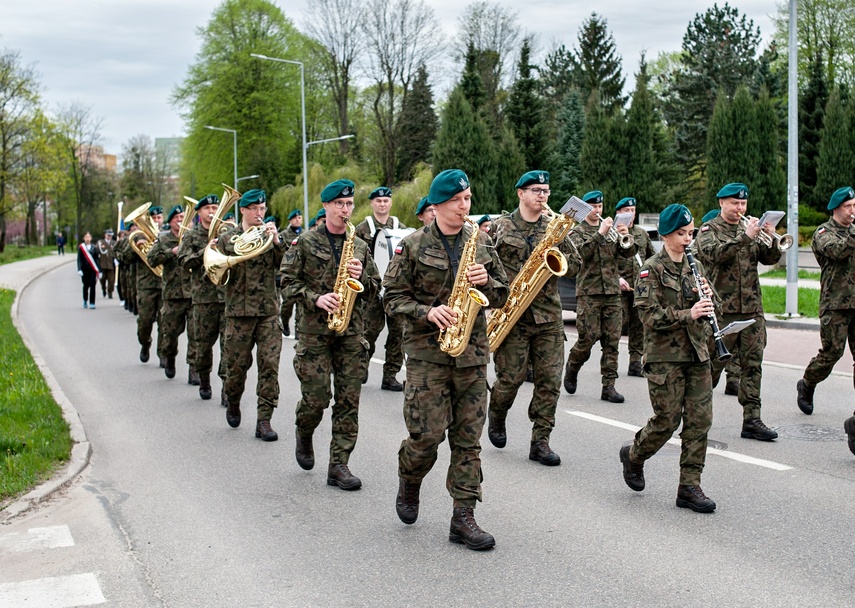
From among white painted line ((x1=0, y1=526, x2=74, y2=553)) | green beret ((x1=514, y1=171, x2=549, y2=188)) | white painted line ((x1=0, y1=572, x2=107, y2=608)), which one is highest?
green beret ((x1=514, y1=171, x2=549, y2=188))

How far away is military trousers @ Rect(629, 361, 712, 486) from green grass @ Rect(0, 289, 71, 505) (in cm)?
456

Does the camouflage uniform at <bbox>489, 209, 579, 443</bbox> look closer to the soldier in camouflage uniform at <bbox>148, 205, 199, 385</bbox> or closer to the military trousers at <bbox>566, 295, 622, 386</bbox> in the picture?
the military trousers at <bbox>566, 295, 622, 386</bbox>

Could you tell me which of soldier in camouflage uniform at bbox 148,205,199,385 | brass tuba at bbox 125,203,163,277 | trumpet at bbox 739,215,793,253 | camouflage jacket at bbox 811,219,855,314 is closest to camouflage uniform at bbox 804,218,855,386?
camouflage jacket at bbox 811,219,855,314

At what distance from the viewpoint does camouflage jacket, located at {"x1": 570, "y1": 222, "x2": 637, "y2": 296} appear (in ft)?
34.9

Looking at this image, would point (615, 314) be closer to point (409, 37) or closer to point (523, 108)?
point (523, 108)

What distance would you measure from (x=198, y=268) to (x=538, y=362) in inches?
172

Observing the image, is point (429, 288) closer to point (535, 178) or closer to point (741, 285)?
point (535, 178)

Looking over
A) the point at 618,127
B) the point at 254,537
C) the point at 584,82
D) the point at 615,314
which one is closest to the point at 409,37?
the point at 584,82

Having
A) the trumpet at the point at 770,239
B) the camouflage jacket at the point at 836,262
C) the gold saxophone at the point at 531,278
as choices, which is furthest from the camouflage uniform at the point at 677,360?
the camouflage jacket at the point at 836,262

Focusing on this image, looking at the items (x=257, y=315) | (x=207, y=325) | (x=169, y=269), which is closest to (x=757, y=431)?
(x=257, y=315)

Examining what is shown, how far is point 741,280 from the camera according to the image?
8805 mm

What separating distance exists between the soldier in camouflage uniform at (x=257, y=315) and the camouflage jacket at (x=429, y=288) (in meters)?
3.03

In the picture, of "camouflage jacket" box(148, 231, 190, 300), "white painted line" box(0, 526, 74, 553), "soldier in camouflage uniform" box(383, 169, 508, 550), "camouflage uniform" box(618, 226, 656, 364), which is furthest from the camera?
"camouflage jacket" box(148, 231, 190, 300)

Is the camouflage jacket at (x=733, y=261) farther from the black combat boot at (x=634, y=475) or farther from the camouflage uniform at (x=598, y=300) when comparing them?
the black combat boot at (x=634, y=475)
